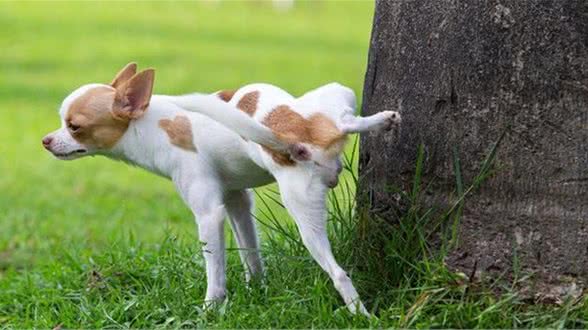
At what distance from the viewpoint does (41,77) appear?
706 inches

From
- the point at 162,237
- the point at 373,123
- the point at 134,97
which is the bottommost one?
the point at 162,237

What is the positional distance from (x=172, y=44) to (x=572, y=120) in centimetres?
1678

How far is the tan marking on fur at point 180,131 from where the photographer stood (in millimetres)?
5324

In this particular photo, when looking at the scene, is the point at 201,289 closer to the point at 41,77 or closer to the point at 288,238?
the point at 288,238

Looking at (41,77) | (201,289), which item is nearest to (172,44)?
(41,77)

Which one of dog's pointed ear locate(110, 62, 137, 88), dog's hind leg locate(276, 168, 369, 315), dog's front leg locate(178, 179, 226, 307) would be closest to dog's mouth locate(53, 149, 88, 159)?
dog's pointed ear locate(110, 62, 137, 88)

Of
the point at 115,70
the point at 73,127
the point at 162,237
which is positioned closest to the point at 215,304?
the point at 73,127

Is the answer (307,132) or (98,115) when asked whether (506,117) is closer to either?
(307,132)

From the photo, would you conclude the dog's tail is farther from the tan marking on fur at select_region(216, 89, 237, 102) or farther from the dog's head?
the dog's head

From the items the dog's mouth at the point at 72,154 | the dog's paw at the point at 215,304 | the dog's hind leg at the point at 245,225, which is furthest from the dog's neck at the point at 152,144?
the dog's paw at the point at 215,304

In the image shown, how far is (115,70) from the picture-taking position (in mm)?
17984

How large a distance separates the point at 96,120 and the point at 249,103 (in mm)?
694

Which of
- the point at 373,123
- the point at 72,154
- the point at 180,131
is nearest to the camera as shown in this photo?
the point at 373,123

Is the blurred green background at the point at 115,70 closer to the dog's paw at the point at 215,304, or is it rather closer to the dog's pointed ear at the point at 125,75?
the dog's pointed ear at the point at 125,75
